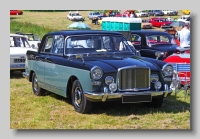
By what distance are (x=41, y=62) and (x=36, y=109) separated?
1195 mm

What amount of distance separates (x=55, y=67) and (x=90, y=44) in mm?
779

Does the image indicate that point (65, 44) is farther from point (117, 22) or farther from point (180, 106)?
point (117, 22)

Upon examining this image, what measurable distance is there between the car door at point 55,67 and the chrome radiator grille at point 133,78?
1.22 metres

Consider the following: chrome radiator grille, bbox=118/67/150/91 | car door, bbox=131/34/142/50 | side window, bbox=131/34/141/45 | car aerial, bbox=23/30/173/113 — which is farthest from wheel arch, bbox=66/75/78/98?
side window, bbox=131/34/141/45

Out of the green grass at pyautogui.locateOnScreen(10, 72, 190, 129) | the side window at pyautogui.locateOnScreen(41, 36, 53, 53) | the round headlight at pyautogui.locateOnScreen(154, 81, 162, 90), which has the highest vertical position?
the side window at pyautogui.locateOnScreen(41, 36, 53, 53)

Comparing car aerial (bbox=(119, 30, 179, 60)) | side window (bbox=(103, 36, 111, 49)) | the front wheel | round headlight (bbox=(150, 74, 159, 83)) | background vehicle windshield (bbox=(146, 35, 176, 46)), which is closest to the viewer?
the front wheel

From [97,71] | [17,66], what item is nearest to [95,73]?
[97,71]

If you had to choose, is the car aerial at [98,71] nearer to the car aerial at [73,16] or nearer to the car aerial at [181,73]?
the car aerial at [181,73]

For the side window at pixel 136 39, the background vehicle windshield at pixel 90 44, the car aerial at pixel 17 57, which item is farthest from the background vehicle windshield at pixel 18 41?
the background vehicle windshield at pixel 90 44

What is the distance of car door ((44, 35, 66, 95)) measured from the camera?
7.84 meters

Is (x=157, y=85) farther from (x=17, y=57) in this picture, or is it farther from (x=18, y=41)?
(x=18, y=41)

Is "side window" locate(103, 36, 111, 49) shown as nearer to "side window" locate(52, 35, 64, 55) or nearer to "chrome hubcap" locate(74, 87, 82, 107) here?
"side window" locate(52, 35, 64, 55)

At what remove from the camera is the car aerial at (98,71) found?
6.92 meters

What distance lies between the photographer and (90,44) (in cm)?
800
